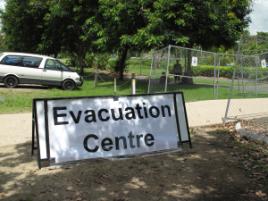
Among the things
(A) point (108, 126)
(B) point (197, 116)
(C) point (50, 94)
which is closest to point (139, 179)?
(A) point (108, 126)

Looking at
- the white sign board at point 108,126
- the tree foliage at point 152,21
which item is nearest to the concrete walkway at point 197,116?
the white sign board at point 108,126

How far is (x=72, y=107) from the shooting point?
633 centimetres

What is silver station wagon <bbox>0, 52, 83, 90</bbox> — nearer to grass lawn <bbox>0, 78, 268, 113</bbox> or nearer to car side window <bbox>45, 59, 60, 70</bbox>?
car side window <bbox>45, 59, 60, 70</bbox>

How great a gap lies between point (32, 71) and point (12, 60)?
0.99 m

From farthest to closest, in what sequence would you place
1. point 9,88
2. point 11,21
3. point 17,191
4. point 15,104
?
1. point 11,21
2. point 9,88
3. point 15,104
4. point 17,191

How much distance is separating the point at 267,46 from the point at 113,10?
7.62 m

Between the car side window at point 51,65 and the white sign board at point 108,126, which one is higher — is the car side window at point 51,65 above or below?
above

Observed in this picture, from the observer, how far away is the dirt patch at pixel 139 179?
513 cm

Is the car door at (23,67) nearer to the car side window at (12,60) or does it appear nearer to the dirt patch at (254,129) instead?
the car side window at (12,60)

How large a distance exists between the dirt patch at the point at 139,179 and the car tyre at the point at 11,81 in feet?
40.8

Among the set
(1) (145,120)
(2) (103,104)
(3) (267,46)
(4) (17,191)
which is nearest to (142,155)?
(1) (145,120)

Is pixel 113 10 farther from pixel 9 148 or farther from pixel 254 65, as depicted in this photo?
pixel 9 148

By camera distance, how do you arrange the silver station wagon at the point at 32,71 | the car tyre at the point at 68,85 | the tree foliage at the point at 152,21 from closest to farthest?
the tree foliage at the point at 152,21, the silver station wagon at the point at 32,71, the car tyre at the point at 68,85

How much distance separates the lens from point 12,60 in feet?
63.1
